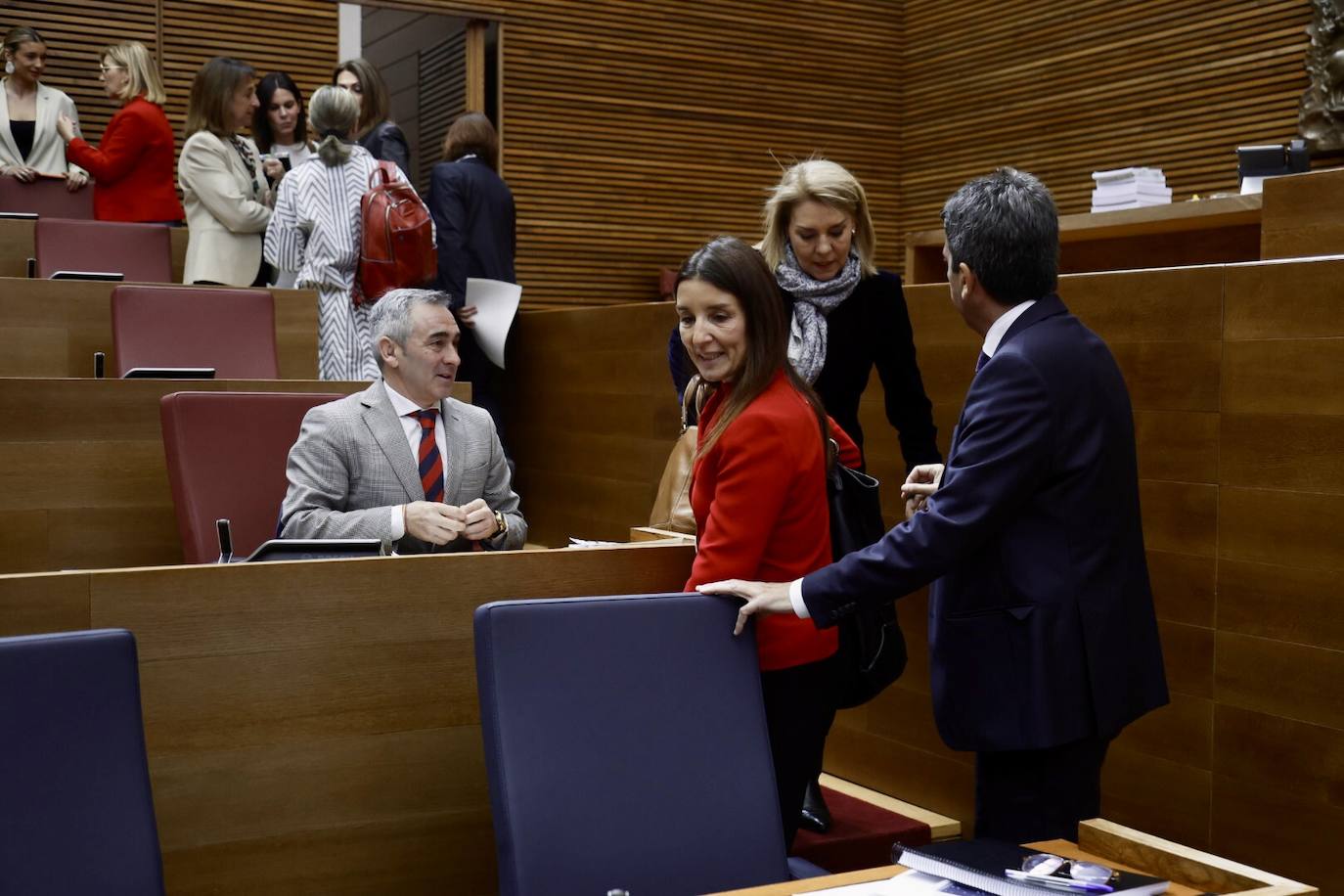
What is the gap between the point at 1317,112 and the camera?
6.80 metres

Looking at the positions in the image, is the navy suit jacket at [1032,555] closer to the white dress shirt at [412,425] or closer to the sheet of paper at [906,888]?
the sheet of paper at [906,888]

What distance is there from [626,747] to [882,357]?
1.45 m

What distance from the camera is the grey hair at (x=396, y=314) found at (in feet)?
9.61

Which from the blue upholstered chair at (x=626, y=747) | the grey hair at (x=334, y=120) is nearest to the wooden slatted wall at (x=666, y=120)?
the grey hair at (x=334, y=120)

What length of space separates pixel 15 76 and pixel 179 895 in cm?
499

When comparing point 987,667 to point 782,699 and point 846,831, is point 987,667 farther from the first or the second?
point 846,831

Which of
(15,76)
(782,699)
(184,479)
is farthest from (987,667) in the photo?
(15,76)

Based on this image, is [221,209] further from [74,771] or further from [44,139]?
[74,771]

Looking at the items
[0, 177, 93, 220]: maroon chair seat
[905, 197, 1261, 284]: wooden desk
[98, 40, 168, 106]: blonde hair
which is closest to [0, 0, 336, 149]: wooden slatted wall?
[0, 177, 93, 220]: maroon chair seat

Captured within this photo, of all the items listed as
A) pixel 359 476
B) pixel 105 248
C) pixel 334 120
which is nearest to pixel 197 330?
pixel 334 120

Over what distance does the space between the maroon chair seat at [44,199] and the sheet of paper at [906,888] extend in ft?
17.9

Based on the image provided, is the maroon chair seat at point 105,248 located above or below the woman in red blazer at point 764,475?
above

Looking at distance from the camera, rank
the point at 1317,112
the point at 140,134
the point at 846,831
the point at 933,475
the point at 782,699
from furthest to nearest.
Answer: the point at 1317,112 → the point at 140,134 → the point at 846,831 → the point at 933,475 → the point at 782,699

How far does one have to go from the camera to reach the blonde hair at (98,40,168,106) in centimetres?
546
